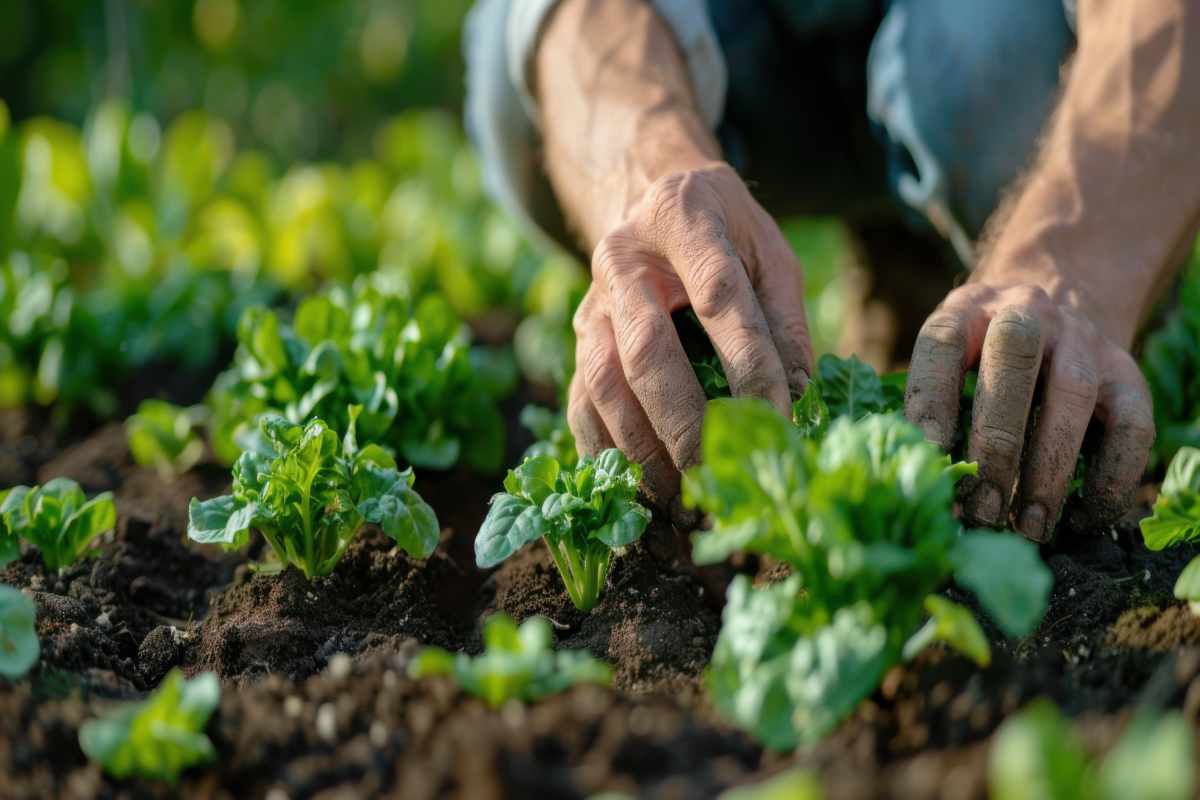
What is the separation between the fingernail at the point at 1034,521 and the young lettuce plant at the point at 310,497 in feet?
3.00

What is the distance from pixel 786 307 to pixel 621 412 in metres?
0.34

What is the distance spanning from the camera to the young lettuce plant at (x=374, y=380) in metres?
2.35

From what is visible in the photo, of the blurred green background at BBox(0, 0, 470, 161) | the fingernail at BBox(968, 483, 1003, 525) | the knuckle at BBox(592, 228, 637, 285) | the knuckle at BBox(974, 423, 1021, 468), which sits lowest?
the blurred green background at BBox(0, 0, 470, 161)

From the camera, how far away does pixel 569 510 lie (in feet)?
5.87

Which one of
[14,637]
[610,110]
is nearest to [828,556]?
[14,637]

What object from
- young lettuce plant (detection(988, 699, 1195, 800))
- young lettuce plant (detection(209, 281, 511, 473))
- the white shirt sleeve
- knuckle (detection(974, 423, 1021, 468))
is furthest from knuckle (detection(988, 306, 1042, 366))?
the white shirt sleeve

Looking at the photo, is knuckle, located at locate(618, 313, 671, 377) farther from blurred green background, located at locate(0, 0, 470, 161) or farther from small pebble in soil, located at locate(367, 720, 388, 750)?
blurred green background, located at locate(0, 0, 470, 161)

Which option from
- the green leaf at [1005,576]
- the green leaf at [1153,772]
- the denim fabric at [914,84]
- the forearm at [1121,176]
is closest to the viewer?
the green leaf at [1153,772]

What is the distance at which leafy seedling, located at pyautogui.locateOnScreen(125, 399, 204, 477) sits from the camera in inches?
109

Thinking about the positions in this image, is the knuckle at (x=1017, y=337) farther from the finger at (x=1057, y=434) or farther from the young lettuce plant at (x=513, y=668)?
the young lettuce plant at (x=513, y=668)

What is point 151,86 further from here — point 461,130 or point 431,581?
point 431,581

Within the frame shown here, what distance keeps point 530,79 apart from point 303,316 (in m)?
0.84

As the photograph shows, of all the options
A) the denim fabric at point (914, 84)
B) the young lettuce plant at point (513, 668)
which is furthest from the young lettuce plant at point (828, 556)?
the denim fabric at point (914, 84)

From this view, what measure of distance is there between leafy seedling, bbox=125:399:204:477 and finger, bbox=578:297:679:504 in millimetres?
1291
